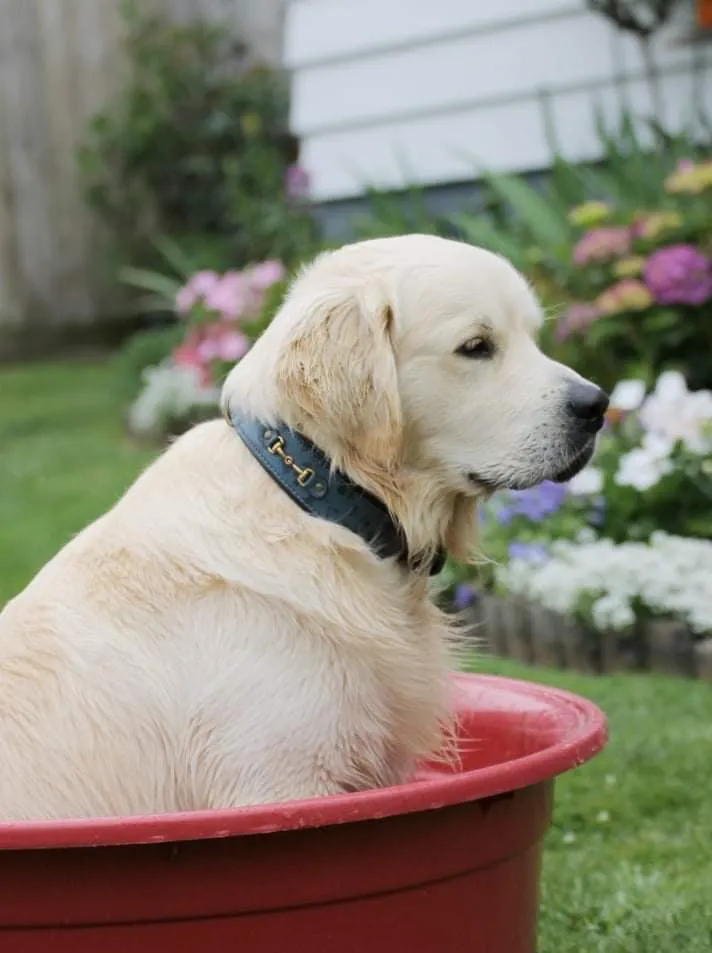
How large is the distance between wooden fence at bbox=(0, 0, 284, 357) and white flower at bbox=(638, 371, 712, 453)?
6325mm

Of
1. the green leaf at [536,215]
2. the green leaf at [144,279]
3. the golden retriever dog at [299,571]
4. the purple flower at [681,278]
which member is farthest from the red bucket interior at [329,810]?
the green leaf at [144,279]

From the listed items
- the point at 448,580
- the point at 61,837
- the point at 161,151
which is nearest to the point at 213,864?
the point at 61,837

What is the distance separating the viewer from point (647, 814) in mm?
3438

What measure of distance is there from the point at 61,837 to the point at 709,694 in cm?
272

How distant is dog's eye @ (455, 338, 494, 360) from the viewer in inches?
88.8

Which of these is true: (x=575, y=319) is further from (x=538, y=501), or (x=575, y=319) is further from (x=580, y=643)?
(x=580, y=643)

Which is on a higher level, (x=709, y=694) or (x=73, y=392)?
(x=709, y=694)

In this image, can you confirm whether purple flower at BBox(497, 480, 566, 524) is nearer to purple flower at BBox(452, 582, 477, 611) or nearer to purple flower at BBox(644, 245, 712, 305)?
purple flower at BBox(452, 582, 477, 611)

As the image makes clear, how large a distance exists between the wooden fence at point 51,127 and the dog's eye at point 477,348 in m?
8.35

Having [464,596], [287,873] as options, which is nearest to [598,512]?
[464,596]

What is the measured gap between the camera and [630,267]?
5.14m

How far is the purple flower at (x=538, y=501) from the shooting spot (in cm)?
466

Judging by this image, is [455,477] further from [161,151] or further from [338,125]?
[161,151]

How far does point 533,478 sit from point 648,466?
2260mm
